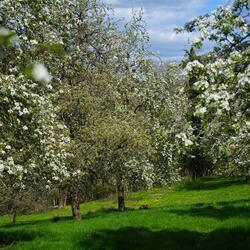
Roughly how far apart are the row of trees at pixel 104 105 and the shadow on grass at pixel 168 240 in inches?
103

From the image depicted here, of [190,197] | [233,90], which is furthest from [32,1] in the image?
[190,197]

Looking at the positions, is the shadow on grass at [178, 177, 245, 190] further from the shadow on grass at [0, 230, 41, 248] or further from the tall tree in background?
the tall tree in background

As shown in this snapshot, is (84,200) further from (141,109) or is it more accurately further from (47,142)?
(47,142)

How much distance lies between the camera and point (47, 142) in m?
15.8

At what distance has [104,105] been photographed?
1335 inches

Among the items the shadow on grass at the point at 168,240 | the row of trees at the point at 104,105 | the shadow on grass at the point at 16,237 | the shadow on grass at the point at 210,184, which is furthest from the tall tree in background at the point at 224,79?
the shadow on grass at the point at 210,184

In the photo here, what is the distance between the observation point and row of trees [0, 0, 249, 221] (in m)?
10.7

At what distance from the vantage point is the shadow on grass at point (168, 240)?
16375mm

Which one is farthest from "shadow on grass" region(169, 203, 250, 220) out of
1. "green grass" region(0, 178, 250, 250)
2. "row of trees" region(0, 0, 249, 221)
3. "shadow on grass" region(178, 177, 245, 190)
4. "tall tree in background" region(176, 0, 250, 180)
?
"shadow on grass" region(178, 177, 245, 190)

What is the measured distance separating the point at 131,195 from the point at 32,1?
164 ft

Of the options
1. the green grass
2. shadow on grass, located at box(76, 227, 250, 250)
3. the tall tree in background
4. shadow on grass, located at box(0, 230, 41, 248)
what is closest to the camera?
the tall tree in background

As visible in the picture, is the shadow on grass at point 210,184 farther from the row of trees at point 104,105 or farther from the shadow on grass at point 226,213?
the shadow on grass at point 226,213

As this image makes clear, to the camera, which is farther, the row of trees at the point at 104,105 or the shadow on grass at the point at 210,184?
the shadow on grass at the point at 210,184

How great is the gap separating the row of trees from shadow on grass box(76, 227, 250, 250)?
2625mm
